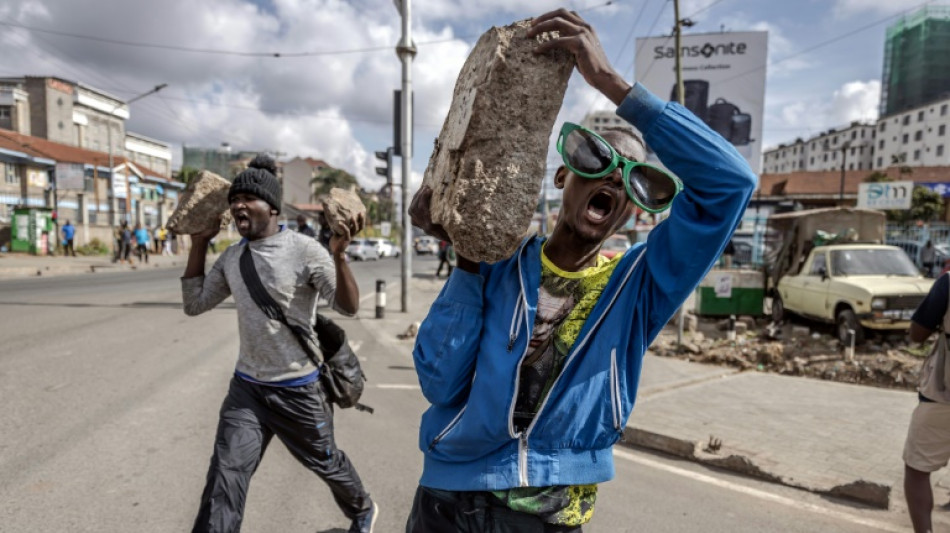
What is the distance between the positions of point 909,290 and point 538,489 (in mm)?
10111

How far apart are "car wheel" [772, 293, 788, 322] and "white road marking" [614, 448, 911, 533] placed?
347 inches

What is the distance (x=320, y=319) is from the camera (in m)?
3.13

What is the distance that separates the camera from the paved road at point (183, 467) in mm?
3482

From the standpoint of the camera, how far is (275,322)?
2848mm

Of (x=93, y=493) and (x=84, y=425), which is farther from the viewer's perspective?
(x=84, y=425)

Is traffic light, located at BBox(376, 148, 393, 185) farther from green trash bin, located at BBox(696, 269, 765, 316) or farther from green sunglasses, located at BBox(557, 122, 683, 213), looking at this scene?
green sunglasses, located at BBox(557, 122, 683, 213)

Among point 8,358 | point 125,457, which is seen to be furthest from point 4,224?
point 125,457

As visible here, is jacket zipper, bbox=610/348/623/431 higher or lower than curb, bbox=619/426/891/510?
higher

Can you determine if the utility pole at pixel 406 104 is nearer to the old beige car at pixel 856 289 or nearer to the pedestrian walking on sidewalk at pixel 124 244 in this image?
the old beige car at pixel 856 289

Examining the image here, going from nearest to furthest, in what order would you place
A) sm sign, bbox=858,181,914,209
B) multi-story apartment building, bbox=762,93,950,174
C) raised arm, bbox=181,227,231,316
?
raised arm, bbox=181,227,231,316 < sm sign, bbox=858,181,914,209 < multi-story apartment building, bbox=762,93,950,174

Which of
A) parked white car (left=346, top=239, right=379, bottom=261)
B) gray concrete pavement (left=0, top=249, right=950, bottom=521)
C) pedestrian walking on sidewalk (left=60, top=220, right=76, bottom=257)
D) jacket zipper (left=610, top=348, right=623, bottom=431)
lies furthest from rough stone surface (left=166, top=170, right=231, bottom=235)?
parked white car (left=346, top=239, right=379, bottom=261)

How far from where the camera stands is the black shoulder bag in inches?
112

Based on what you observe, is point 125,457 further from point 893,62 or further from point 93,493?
point 893,62

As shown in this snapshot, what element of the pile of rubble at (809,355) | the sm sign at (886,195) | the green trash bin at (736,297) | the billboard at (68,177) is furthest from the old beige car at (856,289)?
the billboard at (68,177)
